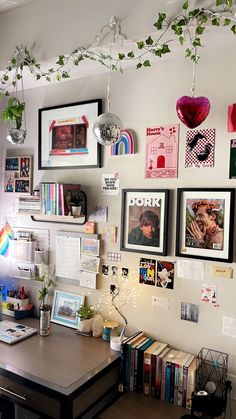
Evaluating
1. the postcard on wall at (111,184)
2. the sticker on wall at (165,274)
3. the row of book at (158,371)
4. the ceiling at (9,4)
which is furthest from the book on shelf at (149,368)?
the ceiling at (9,4)

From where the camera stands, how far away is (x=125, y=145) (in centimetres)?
212

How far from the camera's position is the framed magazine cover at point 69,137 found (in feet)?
7.38

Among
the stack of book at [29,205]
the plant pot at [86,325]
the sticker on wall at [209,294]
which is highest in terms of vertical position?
the stack of book at [29,205]

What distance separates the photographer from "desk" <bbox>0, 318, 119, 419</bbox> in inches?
63.1

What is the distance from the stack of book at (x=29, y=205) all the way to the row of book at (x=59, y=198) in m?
0.09

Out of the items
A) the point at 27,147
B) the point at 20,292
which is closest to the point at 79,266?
the point at 20,292

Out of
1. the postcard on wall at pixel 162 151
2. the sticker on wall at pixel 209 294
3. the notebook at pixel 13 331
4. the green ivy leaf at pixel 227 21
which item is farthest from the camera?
the notebook at pixel 13 331

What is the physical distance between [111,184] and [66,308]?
912 mm

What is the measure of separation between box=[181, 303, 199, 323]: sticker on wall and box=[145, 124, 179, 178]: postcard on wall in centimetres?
72

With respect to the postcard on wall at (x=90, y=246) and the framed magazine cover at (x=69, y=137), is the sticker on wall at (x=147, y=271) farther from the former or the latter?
the framed magazine cover at (x=69, y=137)

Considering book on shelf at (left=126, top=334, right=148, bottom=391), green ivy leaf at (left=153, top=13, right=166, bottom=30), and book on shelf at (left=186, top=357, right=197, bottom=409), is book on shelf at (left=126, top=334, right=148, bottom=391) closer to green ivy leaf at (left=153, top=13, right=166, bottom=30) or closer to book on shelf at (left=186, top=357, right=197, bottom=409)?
book on shelf at (left=186, top=357, right=197, bottom=409)

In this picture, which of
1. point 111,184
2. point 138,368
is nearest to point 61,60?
point 111,184

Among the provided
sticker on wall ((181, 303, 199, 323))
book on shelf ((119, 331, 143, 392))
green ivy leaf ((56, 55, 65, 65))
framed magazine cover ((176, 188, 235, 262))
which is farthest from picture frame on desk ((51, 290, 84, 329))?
green ivy leaf ((56, 55, 65, 65))

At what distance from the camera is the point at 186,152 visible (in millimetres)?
1908
